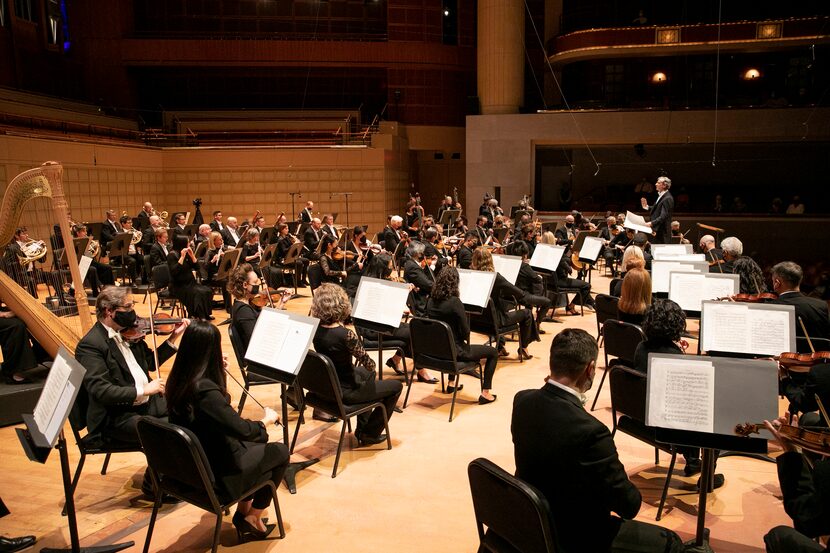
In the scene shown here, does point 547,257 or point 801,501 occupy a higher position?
point 547,257

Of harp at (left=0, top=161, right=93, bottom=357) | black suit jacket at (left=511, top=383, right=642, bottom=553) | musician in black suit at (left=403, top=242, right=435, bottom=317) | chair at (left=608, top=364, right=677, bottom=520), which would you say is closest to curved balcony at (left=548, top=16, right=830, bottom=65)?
musician in black suit at (left=403, top=242, right=435, bottom=317)

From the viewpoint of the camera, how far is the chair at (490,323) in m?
6.86

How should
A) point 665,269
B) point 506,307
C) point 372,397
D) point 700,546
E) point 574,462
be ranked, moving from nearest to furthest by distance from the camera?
point 574,462, point 700,546, point 372,397, point 506,307, point 665,269

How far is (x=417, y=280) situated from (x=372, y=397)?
2.50m

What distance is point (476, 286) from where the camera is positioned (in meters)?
6.66

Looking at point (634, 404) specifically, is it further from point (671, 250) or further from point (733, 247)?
point (671, 250)

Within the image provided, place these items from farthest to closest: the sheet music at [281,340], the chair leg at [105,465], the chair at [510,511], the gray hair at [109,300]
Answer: the chair leg at [105,465]
the sheet music at [281,340]
the gray hair at [109,300]
the chair at [510,511]

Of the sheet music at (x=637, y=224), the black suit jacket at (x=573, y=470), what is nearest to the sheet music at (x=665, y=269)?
the sheet music at (x=637, y=224)

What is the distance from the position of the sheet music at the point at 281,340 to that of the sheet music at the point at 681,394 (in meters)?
2.13

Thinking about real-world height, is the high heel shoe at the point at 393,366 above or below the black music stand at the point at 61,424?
below

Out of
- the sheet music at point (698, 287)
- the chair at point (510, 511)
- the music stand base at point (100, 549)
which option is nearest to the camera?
the chair at point (510, 511)

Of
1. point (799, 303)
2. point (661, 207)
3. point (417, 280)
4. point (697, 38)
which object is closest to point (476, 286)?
point (417, 280)

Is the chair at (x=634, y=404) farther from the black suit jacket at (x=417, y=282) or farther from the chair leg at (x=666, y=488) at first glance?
the black suit jacket at (x=417, y=282)

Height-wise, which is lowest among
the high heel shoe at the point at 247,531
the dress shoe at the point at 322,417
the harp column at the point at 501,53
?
the dress shoe at the point at 322,417
